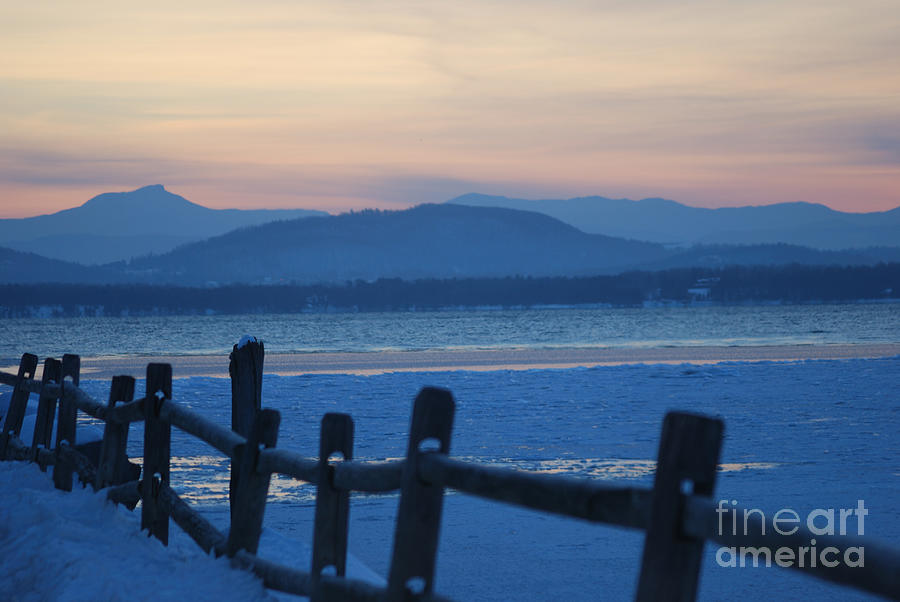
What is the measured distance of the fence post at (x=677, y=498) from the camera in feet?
8.34

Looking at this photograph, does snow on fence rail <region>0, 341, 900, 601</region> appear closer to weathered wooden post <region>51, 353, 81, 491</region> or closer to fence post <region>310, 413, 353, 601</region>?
fence post <region>310, 413, 353, 601</region>

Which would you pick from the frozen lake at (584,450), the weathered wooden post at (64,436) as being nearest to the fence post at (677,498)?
the frozen lake at (584,450)

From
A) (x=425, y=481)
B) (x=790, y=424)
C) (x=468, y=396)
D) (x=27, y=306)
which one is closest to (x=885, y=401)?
(x=790, y=424)

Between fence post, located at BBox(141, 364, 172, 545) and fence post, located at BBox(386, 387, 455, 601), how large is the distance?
3173 millimetres

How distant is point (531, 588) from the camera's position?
672cm

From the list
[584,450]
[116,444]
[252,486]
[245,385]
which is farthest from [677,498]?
[584,450]

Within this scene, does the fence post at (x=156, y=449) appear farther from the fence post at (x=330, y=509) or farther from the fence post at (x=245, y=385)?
the fence post at (x=330, y=509)

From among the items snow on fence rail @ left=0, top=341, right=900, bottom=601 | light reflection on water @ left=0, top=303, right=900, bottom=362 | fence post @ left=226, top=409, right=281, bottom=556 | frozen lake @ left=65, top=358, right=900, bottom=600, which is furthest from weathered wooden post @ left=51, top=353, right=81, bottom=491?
light reflection on water @ left=0, top=303, right=900, bottom=362

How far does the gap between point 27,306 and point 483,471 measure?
197 m

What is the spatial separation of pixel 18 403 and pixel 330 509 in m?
7.27

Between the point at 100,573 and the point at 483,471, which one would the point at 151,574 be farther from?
the point at 483,471

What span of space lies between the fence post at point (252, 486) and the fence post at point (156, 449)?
4.23 feet

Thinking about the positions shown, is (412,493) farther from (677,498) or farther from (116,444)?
(116,444)

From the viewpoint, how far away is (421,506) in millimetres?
3619
